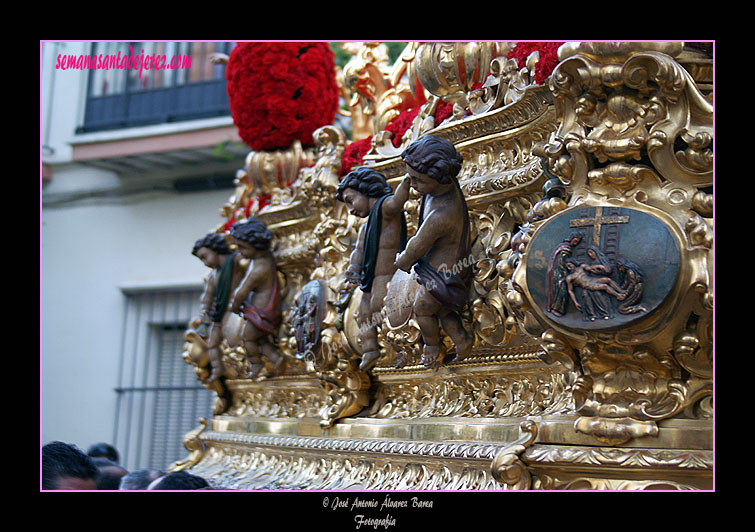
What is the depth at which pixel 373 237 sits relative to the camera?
12.0 ft

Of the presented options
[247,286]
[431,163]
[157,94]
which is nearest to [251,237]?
[247,286]

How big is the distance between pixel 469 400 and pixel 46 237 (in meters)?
7.33

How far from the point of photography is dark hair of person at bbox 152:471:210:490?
384 centimetres

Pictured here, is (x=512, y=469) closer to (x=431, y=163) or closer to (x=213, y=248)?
(x=431, y=163)

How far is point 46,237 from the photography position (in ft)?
32.2

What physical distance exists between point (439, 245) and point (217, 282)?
251 centimetres

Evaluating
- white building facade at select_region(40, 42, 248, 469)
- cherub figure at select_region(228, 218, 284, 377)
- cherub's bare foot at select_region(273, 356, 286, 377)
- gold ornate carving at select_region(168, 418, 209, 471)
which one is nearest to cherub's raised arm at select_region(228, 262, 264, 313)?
cherub figure at select_region(228, 218, 284, 377)

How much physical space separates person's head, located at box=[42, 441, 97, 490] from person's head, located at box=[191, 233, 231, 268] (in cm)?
164

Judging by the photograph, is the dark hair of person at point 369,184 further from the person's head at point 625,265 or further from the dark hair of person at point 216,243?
the dark hair of person at point 216,243

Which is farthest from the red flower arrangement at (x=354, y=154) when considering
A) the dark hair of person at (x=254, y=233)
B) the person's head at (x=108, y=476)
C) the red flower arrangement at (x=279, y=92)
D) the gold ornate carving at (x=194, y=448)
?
the gold ornate carving at (x=194, y=448)

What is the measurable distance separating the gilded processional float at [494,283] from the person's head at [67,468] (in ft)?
2.75

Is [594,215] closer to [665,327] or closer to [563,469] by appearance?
[665,327]

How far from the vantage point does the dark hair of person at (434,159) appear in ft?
10.2
